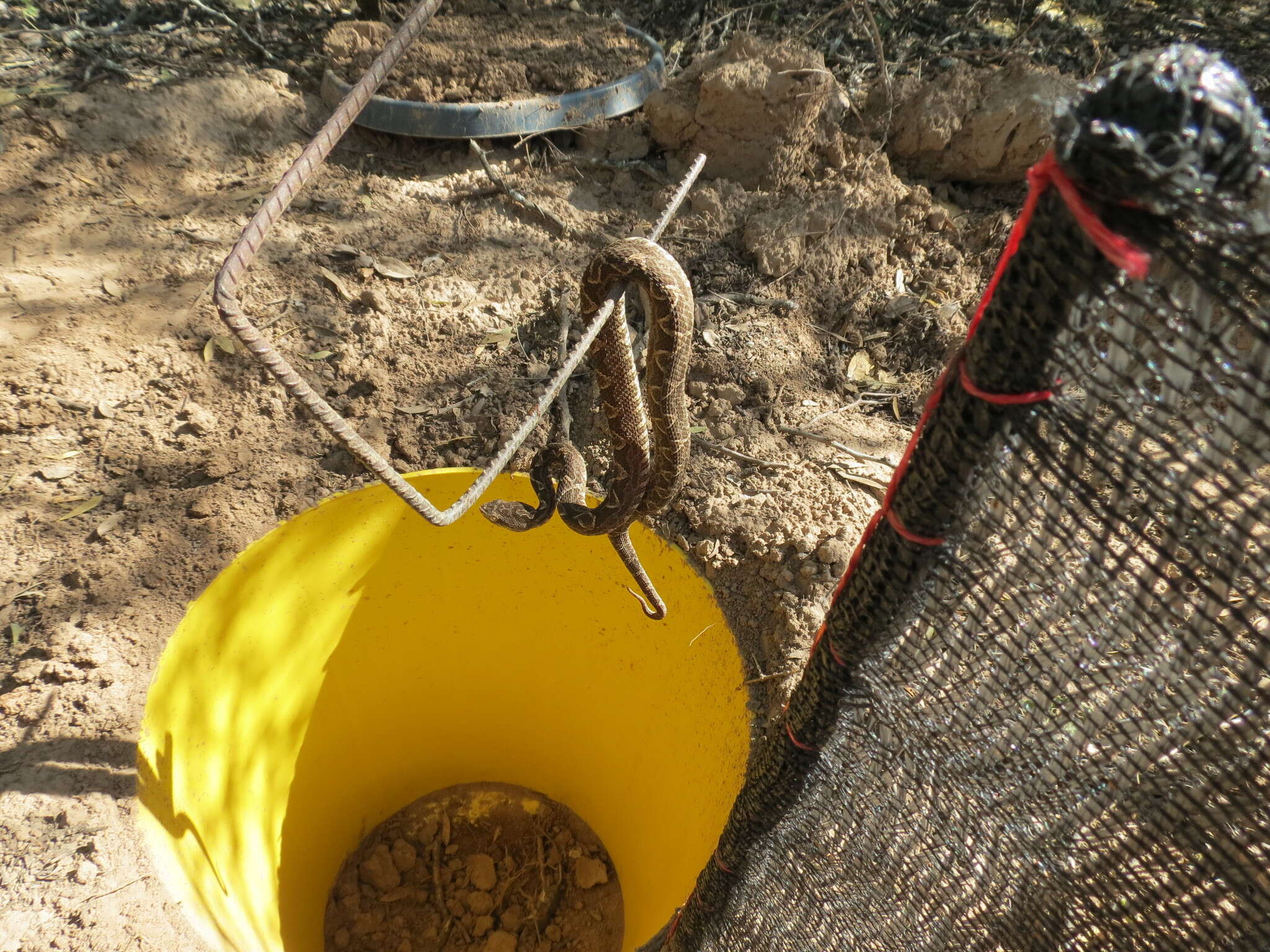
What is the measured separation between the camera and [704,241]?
2746 millimetres

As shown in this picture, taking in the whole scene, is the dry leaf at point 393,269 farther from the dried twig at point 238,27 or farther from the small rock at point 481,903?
the small rock at point 481,903

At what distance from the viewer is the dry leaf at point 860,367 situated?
99.8 inches

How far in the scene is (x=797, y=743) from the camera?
1.33 meters

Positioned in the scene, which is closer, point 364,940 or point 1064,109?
point 1064,109

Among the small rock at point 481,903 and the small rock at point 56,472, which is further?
the small rock at point 481,903

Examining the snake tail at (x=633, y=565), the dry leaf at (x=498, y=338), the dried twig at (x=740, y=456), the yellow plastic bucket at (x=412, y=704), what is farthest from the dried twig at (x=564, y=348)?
the snake tail at (x=633, y=565)

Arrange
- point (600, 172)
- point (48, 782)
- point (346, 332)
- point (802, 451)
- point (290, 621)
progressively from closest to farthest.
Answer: point (48, 782) < point (290, 621) < point (802, 451) < point (346, 332) < point (600, 172)

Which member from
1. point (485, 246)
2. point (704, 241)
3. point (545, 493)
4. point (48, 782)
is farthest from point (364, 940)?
point (704, 241)

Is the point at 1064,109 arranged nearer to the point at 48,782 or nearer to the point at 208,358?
the point at 48,782

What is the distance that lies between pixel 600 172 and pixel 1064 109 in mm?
2638

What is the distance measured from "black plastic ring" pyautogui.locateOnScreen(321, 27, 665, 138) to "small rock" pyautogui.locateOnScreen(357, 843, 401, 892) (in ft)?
8.87

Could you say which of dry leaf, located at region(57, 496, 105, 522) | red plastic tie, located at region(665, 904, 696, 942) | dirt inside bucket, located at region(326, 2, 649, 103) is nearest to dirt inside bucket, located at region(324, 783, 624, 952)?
red plastic tie, located at region(665, 904, 696, 942)

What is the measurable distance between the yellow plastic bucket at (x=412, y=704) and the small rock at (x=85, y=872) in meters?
0.11

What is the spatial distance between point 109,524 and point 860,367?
2254 mm
